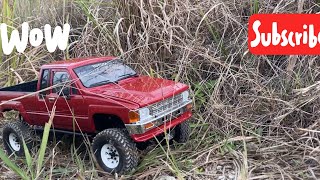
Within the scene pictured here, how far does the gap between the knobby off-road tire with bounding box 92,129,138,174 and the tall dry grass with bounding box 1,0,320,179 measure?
0.64ft

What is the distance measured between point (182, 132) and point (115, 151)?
0.81 metres

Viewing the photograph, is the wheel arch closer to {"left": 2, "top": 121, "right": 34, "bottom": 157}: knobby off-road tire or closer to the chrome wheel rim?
the chrome wheel rim

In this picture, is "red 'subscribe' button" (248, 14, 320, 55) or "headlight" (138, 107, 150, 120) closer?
"headlight" (138, 107, 150, 120)

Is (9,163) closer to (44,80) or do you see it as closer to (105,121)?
(105,121)

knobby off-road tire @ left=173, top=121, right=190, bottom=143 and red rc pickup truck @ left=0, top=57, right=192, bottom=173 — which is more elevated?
red rc pickup truck @ left=0, top=57, right=192, bottom=173

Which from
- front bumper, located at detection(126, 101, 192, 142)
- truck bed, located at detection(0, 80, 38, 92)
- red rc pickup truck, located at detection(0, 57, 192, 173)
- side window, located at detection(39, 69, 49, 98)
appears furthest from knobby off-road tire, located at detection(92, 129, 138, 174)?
truck bed, located at detection(0, 80, 38, 92)

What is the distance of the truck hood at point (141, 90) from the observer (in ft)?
12.2

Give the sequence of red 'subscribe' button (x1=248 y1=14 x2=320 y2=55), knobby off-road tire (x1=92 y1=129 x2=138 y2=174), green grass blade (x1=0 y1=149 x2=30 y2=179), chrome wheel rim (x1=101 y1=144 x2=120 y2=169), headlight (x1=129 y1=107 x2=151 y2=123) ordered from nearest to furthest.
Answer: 1. green grass blade (x1=0 y1=149 x2=30 y2=179)
2. headlight (x1=129 y1=107 x2=151 y2=123)
3. knobby off-road tire (x1=92 y1=129 x2=138 y2=174)
4. chrome wheel rim (x1=101 y1=144 x2=120 y2=169)
5. red 'subscribe' button (x1=248 y1=14 x2=320 y2=55)

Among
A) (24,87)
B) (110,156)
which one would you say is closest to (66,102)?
(110,156)

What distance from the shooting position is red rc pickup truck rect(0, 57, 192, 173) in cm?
371

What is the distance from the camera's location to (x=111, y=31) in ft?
18.6

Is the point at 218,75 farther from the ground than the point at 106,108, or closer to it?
farther from the ground

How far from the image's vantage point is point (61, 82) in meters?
4.24

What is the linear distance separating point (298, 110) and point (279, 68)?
84 centimetres
